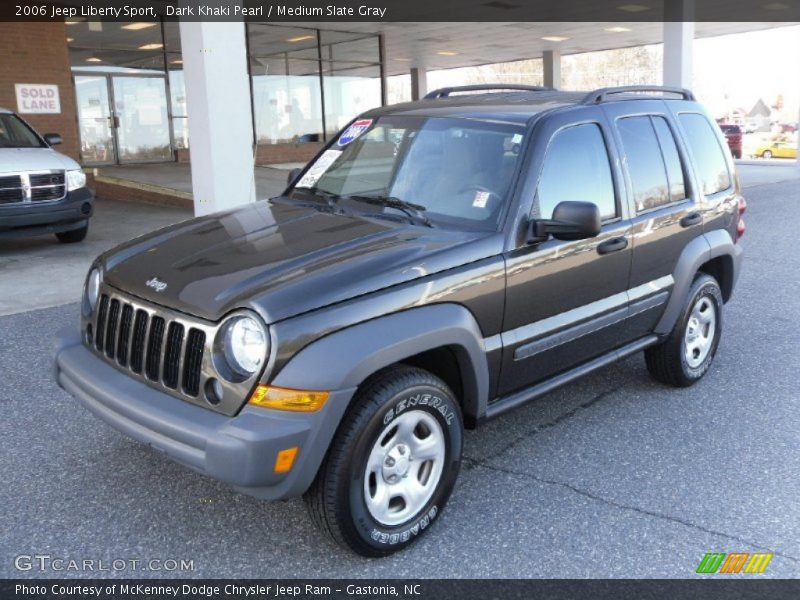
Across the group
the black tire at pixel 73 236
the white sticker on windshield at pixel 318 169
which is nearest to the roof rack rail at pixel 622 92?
the white sticker on windshield at pixel 318 169

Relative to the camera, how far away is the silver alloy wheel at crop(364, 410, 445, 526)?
3.10 metres

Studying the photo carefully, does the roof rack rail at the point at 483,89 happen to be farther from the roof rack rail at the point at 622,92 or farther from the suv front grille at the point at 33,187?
the suv front grille at the point at 33,187

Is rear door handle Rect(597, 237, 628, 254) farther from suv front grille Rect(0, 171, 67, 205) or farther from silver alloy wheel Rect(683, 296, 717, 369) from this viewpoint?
suv front grille Rect(0, 171, 67, 205)

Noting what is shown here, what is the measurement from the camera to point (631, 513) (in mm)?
3502

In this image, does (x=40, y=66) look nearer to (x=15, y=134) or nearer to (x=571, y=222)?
(x=15, y=134)

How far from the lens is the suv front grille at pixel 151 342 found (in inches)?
117

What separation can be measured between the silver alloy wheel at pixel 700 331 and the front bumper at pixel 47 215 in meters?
7.72

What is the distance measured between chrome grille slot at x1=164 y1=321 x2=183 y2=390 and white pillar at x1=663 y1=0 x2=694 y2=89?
16150mm

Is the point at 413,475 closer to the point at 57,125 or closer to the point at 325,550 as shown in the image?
the point at 325,550

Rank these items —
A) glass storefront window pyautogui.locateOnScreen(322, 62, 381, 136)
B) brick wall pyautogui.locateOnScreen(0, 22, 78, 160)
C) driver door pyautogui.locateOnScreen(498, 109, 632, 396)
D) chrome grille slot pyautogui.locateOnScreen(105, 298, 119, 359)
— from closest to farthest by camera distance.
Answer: chrome grille slot pyautogui.locateOnScreen(105, 298, 119, 359) < driver door pyautogui.locateOnScreen(498, 109, 632, 396) < brick wall pyautogui.locateOnScreen(0, 22, 78, 160) < glass storefront window pyautogui.locateOnScreen(322, 62, 381, 136)

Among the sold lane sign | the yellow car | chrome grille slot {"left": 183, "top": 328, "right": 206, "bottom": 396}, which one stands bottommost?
the yellow car

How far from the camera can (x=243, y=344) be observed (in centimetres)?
288

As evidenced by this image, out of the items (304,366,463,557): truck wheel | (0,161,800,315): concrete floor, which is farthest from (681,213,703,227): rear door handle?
(0,161,800,315): concrete floor

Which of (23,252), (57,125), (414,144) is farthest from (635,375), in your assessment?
(57,125)
